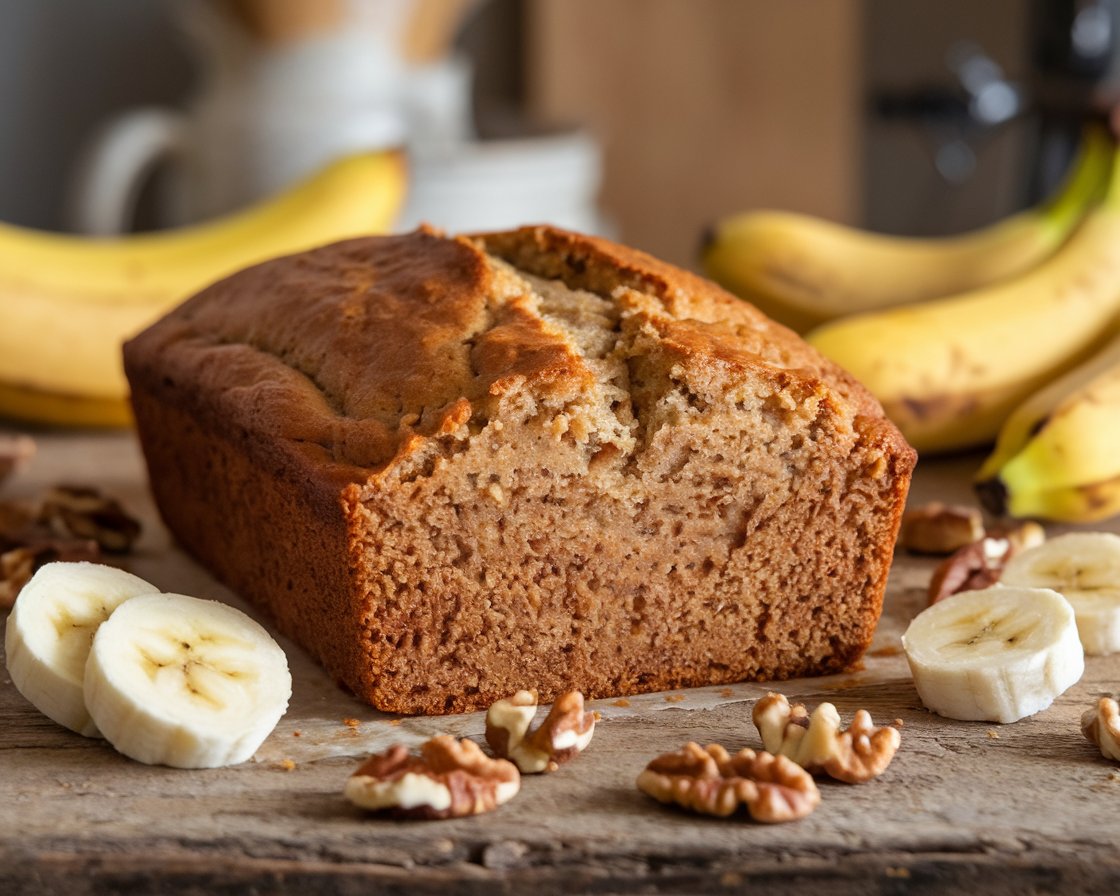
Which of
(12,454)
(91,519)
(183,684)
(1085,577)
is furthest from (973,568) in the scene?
(12,454)

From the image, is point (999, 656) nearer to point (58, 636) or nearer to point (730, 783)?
point (730, 783)

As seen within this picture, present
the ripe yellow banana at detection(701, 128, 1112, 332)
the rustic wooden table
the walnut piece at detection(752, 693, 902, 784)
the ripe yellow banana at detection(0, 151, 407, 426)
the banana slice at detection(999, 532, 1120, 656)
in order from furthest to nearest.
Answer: the ripe yellow banana at detection(701, 128, 1112, 332) < the ripe yellow banana at detection(0, 151, 407, 426) < the banana slice at detection(999, 532, 1120, 656) < the walnut piece at detection(752, 693, 902, 784) < the rustic wooden table

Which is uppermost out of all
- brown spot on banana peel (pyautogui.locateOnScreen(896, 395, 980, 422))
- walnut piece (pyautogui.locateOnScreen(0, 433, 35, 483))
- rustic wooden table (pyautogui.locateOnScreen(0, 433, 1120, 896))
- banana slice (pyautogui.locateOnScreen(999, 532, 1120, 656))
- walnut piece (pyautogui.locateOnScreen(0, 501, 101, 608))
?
brown spot on banana peel (pyautogui.locateOnScreen(896, 395, 980, 422))

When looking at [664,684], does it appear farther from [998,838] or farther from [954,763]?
[998,838]

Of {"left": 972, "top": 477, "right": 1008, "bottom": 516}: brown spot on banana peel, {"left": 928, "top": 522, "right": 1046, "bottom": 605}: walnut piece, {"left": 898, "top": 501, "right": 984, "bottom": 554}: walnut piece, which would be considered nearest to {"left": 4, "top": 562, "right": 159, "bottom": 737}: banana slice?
{"left": 928, "top": 522, "right": 1046, "bottom": 605}: walnut piece

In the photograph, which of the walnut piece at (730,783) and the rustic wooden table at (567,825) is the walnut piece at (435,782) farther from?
the walnut piece at (730,783)

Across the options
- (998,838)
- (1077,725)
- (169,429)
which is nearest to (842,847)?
(998,838)

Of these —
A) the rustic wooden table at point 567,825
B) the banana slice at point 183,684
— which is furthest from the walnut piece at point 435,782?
the banana slice at point 183,684

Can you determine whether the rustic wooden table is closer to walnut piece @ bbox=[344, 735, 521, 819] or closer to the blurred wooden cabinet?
walnut piece @ bbox=[344, 735, 521, 819]
